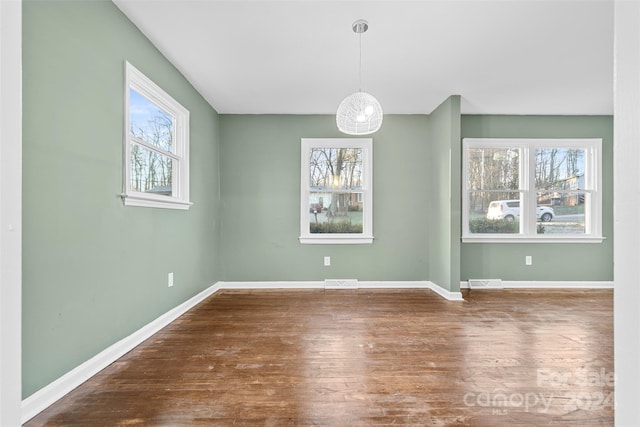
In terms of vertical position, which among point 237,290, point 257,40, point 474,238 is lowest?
point 237,290

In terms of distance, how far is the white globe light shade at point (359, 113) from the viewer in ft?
8.19

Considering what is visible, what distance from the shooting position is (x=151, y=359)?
86.1 inches

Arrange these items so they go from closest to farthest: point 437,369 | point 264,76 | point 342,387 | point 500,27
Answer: point 342,387
point 437,369
point 500,27
point 264,76

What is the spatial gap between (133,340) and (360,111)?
254 centimetres

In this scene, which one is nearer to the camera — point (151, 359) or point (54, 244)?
point (54, 244)

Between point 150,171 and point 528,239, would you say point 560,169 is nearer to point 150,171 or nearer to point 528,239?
point 528,239

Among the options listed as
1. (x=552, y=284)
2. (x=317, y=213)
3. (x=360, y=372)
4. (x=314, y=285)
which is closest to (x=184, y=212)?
(x=317, y=213)

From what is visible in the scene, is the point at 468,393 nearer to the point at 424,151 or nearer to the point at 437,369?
the point at 437,369

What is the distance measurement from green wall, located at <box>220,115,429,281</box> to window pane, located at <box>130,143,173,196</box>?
139cm

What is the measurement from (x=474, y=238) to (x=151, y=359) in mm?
4103

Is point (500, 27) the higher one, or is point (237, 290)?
point (500, 27)

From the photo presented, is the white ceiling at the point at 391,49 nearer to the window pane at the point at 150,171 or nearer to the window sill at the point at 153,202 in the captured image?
the window pane at the point at 150,171

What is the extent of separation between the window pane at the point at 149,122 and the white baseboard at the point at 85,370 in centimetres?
161

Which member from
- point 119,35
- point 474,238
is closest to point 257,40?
point 119,35
